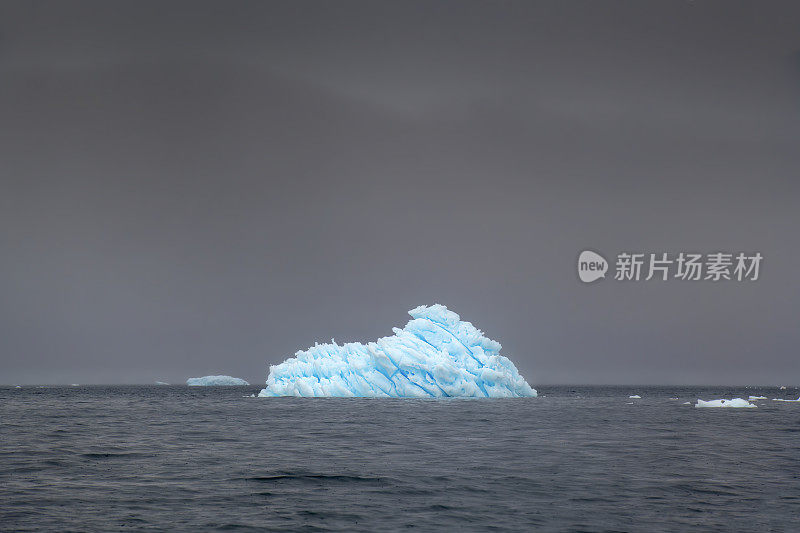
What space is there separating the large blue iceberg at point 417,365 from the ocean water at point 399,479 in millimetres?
21919

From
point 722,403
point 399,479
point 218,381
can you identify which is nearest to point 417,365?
point 722,403

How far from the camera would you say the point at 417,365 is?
51.2 m

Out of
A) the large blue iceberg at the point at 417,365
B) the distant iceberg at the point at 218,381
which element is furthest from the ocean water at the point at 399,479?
the distant iceberg at the point at 218,381

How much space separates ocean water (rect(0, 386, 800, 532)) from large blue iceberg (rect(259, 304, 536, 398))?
21919mm

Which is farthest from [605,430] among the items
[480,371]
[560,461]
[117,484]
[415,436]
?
[480,371]

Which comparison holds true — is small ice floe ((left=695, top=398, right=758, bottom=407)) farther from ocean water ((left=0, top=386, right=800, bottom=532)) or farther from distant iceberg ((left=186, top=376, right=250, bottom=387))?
distant iceberg ((left=186, top=376, right=250, bottom=387))

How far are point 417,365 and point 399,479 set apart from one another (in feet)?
115

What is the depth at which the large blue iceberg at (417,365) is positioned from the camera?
5144 centimetres

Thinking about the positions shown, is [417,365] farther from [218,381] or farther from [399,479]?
[218,381]

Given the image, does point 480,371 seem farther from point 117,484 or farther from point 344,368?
point 117,484

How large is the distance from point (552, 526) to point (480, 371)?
4147cm

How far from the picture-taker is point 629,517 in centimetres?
1233

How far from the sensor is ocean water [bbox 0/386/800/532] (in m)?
12.1

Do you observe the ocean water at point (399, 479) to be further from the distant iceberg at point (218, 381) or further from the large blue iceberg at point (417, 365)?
the distant iceberg at point (218, 381)
